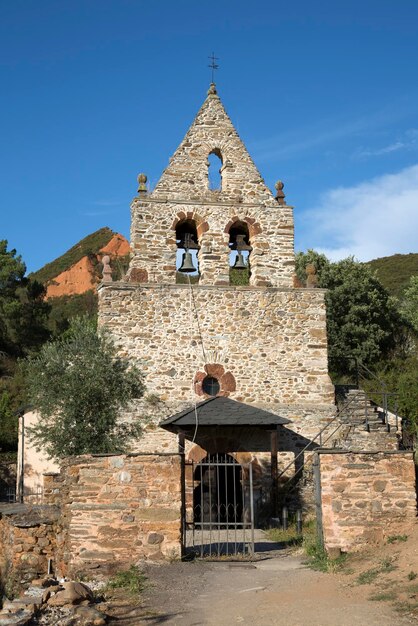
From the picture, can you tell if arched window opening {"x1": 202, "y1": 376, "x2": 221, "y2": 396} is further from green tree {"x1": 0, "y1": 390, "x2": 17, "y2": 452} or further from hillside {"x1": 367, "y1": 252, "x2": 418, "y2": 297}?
hillside {"x1": 367, "y1": 252, "x2": 418, "y2": 297}

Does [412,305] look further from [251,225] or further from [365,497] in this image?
[365,497]

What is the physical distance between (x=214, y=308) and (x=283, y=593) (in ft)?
35.0

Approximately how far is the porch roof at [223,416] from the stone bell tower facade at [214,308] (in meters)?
0.81

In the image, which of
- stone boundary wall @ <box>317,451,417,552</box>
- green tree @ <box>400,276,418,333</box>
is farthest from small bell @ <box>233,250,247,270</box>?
green tree @ <box>400,276,418,333</box>

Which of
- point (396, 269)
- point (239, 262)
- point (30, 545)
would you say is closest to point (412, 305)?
point (396, 269)

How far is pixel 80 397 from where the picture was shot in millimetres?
16844

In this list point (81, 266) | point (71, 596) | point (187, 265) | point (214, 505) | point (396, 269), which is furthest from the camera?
point (81, 266)

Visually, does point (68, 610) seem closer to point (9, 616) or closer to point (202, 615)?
point (9, 616)

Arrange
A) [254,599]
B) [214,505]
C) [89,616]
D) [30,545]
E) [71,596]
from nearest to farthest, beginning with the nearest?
[89,616]
[71,596]
[254,599]
[30,545]
[214,505]

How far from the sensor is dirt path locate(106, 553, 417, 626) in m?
8.18

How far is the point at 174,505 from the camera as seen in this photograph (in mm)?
11852

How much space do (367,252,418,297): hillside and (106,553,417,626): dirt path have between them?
45.1 metres

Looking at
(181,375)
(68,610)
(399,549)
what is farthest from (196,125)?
(68,610)

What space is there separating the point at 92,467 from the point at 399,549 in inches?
195
